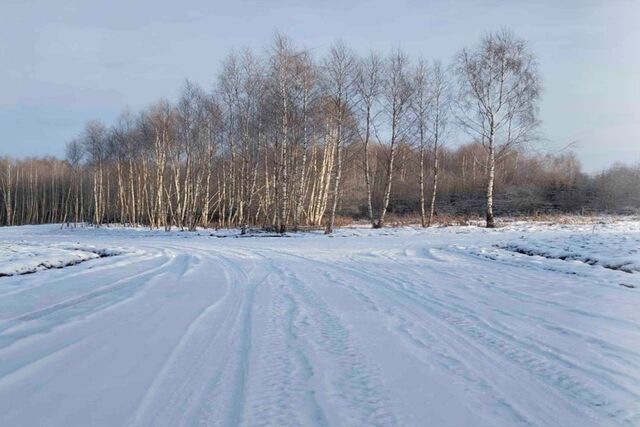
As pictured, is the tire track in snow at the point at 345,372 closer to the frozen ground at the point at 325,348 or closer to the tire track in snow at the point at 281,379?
the frozen ground at the point at 325,348

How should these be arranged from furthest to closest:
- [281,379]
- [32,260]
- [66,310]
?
[32,260], [66,310], [281,379]

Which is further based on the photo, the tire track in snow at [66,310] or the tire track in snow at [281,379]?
the tire track in snow at [66,310]

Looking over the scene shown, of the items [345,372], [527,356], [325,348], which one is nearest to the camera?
[345,372]

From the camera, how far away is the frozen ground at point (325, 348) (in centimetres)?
348

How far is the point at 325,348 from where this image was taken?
16.6ft

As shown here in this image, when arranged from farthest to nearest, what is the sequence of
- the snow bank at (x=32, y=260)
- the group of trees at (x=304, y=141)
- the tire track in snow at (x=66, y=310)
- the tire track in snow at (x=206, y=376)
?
the group of trees at (x=304, y=141), the snow bank at (x=32, y=260), the tire track in snow at (x=66, y=310), the tire track in snow at (x=206, y=376)

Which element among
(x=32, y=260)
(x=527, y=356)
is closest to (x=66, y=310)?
(x=527, y=356)

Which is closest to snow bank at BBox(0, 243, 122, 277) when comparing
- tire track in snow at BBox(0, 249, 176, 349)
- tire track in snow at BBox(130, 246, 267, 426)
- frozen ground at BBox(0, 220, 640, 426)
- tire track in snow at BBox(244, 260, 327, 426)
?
frozen ground at BBox(0, 220, 640, 426)

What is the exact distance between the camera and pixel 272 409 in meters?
3.50

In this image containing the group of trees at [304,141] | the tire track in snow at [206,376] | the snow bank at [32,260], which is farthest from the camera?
the group of trees at [304,141]

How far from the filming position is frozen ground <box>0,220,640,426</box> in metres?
3.48

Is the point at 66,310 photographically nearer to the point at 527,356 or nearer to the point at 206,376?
the point at 206,376

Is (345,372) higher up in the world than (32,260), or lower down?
lower down

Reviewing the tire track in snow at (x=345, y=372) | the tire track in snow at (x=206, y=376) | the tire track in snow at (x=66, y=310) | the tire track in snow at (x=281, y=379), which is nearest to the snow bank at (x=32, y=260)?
Answer: the tire track in snow at (x=66, y=310)
